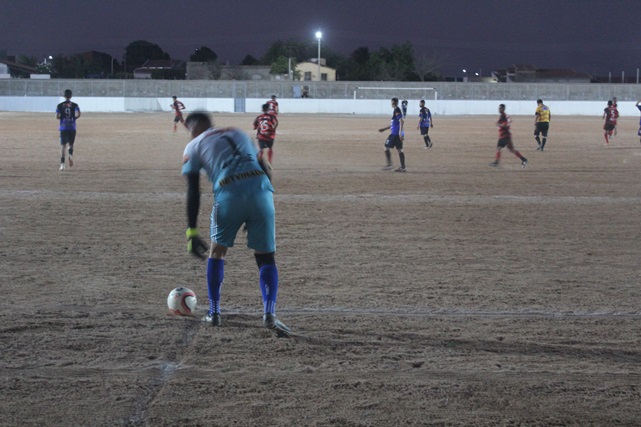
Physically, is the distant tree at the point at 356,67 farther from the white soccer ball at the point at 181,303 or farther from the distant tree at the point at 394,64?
the white soccer ball at the point at 181,303

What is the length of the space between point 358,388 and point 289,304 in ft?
7.36

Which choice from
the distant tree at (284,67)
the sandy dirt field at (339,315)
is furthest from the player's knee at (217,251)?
Result: the distant tree at (284,67)

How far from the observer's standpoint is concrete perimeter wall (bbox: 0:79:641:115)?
67.5m

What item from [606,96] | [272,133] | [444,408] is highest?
[606,96]

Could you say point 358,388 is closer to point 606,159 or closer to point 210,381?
point 210,381

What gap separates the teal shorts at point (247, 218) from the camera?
6.23 m

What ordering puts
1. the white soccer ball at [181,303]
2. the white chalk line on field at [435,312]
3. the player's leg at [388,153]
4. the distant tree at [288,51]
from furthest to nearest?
the distant tree at [288,51] → the player's leg at [388,153] → the white chalk line on field at [435,312] → the white soccer ball at [181,303]

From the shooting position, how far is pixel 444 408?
4828mm

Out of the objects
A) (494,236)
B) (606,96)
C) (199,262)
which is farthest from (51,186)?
(606,96)

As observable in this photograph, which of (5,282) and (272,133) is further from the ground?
(272,133)

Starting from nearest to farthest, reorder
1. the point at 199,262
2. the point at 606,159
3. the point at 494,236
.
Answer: the point at 199,262, the point at 494,236, the point at 606,159

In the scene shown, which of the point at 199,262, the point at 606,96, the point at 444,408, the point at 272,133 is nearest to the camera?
the point at 444,408

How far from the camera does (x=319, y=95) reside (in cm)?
7206

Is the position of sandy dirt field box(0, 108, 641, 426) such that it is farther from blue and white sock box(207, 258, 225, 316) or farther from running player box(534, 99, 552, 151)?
running player box(534, 99, 552, 151)
